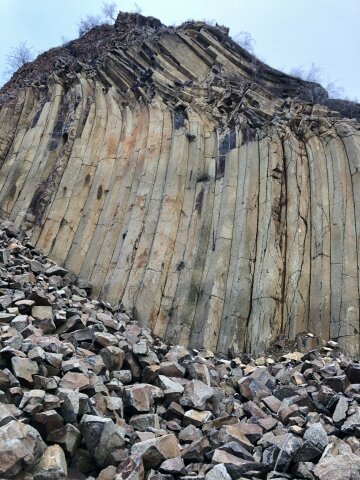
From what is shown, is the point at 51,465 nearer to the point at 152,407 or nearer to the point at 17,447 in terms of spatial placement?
the point at 17,447

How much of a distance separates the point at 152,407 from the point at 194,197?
641cm

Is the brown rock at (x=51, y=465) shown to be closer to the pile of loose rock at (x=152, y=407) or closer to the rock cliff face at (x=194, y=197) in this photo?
the pile of loose rock at (x=152, y=407)

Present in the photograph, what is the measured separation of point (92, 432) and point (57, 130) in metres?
11.2

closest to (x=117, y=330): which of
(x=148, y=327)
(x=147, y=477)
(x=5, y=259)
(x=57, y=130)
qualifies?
(x=148, y=327)

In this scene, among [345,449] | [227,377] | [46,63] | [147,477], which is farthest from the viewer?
[46,63]

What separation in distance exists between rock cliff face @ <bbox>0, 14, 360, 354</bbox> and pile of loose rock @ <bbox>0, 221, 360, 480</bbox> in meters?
1.28

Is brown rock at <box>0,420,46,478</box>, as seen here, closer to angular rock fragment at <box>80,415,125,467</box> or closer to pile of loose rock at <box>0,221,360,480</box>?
pile of loose rock at <box>0,221,360,480</box>

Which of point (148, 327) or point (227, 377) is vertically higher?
point (148, 327)

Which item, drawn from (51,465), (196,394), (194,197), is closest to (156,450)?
(51,465)

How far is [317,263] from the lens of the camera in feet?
30.5

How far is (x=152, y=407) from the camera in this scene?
216 inches

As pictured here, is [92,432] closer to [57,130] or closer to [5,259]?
[5,259]

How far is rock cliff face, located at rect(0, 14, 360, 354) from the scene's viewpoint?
8938 mm

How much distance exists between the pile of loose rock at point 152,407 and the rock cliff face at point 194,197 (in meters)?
1.28
